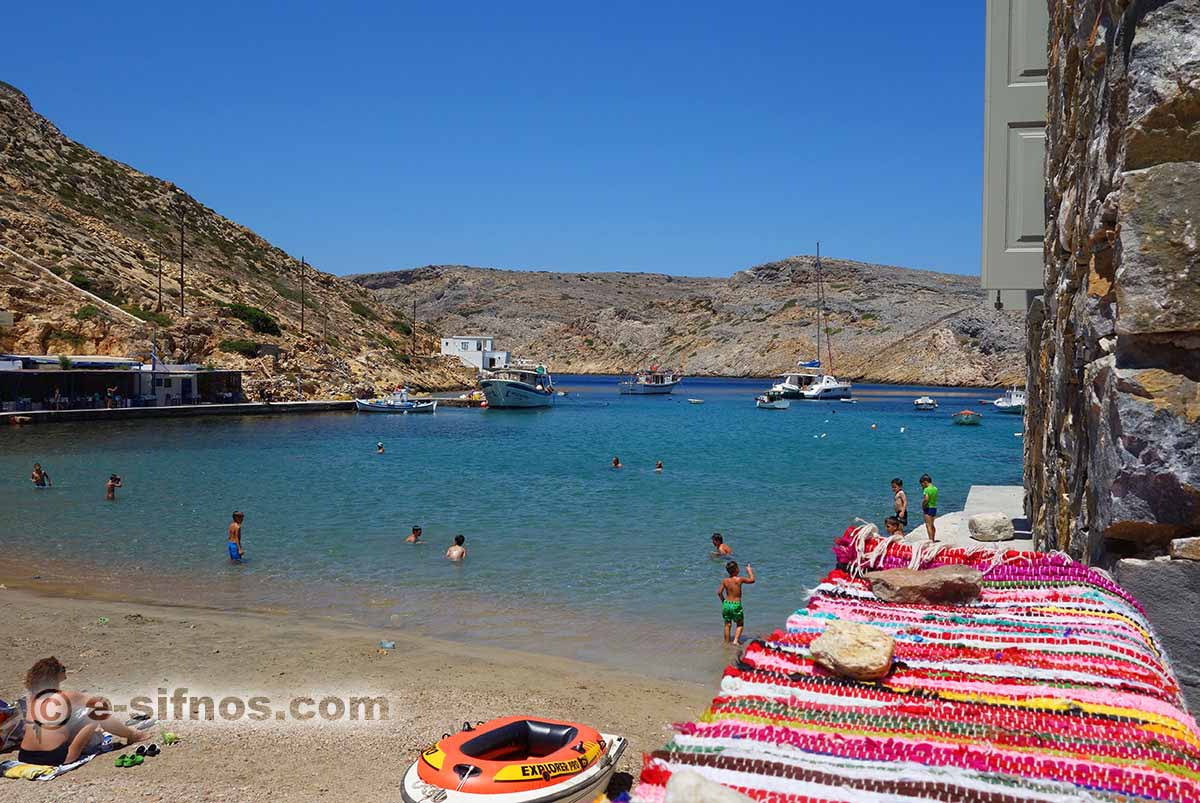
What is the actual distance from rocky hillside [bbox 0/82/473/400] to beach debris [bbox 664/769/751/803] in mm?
63413

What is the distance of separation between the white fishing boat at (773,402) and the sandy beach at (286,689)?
7171 centimetres

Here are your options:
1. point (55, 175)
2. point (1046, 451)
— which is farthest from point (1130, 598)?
point (55, 175)

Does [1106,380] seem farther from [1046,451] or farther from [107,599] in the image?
[107,599]

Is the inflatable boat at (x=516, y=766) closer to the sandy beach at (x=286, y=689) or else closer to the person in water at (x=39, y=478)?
the sandy beach at (x=286, y=689)

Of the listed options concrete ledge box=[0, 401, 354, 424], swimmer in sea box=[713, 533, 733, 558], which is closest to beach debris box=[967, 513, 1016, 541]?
swimmer in sea box=[713, 533, 733, 558]

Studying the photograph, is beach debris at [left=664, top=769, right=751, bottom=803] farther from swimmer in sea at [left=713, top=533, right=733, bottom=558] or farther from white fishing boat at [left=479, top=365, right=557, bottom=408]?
white fishing boat at [left=479, top=365, right=557, bottom=408]

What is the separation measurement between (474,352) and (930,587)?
104862 mm

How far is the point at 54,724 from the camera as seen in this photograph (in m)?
8.12

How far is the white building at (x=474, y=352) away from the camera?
10619 cm

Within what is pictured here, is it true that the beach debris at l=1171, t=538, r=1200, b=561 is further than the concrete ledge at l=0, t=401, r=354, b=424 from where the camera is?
No

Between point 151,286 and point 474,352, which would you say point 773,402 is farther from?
point 151,286

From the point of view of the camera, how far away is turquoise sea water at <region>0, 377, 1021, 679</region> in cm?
1489

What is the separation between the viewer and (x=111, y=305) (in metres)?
63.3

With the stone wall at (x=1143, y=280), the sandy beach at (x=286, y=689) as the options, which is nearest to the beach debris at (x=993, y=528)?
the sandy beach at (x=286, y=689)
